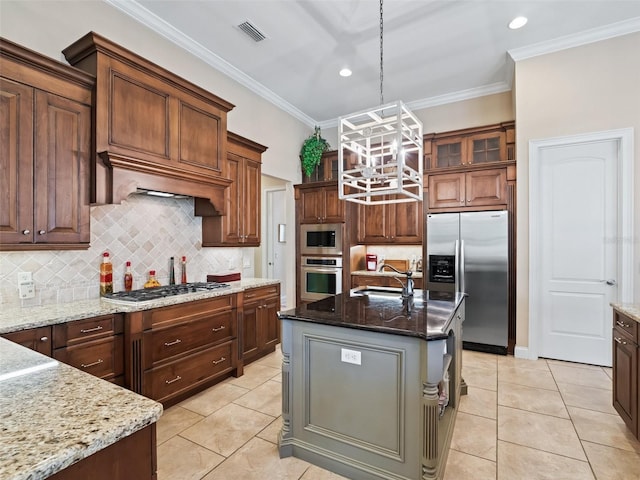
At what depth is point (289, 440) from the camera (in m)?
2.10

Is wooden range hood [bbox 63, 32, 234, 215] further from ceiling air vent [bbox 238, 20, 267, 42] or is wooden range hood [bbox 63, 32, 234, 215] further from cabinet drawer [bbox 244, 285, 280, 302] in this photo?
cabinet drawer [bbox 244, 285, 280, 302]

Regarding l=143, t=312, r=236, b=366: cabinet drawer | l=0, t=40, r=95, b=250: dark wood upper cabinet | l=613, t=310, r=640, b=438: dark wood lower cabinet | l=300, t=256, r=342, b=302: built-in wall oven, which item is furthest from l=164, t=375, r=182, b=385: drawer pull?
l=613, t=310, r=640, b=438: dark wood lower cabinet

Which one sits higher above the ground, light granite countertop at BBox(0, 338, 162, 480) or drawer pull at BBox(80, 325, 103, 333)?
light granite countertop at BBox(0, 338, 162, 480)

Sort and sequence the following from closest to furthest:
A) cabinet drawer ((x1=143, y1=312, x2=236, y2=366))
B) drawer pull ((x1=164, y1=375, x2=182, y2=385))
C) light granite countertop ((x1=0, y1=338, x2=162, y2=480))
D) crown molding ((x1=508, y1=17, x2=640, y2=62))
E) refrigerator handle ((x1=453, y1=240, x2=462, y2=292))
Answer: light granite countertop ((x1=0, y1=338, x2=162, y2=480)) < cabinet drawer ((x1=143, y1=312, x2=236, y2=366)) < drawer pull ((x1=164, y1=375, x2=182, y2=385)) < crown molding ((x1=508, y1=17, x2=640, y2=62)) < refrigerator handle ((x1=453, y1=240, x2=462, y2=292))

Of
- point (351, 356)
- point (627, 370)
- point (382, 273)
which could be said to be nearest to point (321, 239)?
point (382, 273)

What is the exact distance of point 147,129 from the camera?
2.65 m

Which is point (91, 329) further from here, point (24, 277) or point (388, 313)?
point (388, 313)

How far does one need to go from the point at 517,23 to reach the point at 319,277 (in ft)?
12.7

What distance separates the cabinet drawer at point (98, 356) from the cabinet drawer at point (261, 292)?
131 cm

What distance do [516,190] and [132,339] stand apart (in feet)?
13.7

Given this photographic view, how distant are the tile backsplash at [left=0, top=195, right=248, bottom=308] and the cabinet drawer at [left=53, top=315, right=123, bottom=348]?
1.76ft

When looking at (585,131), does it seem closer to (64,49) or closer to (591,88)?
(591,88)

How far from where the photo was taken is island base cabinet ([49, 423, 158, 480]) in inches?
29.6

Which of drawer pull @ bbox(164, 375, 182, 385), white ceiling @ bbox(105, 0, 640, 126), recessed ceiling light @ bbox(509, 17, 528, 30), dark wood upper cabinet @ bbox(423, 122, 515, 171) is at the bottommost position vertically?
drawer pull @ bbox(164, 375, 182, 385)
